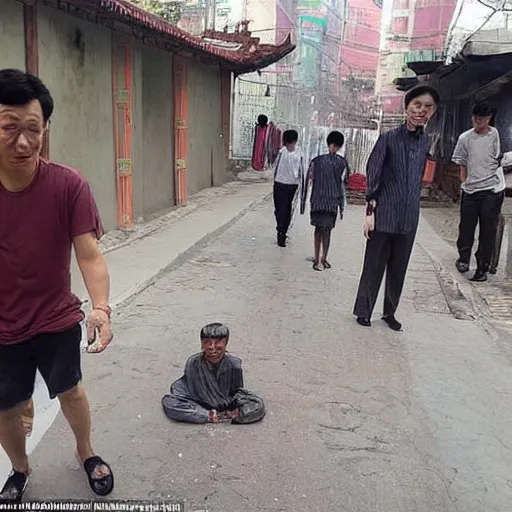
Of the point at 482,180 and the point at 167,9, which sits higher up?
the point at 167,9

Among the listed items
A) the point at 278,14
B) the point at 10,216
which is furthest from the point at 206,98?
the point at 10,216

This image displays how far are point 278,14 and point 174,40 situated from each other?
12.4 meters

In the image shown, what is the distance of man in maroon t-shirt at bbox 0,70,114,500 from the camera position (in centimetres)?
229

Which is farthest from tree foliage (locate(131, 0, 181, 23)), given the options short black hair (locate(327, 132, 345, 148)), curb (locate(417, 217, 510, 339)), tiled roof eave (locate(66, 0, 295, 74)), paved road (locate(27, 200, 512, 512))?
paved road (locate(27, 200, 512, 512))

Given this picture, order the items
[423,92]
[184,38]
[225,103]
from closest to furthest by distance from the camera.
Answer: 1. [423,92]
2. [184,38]
3. [225,103]

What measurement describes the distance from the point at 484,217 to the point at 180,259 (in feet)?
11.7

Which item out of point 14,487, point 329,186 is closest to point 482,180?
point 329,186

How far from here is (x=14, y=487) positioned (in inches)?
107

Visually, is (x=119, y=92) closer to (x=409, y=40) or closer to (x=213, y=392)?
(x=213, y=392)

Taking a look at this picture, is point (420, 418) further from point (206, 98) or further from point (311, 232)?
point (206, 98)

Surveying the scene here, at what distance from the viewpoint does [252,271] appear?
7324 millimetres

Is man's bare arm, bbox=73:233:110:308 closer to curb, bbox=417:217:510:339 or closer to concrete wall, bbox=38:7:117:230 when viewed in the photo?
curb, bbox=417:217:510:339

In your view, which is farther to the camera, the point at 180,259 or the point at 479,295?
the point at 180,259

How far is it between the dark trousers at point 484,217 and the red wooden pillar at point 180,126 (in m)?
5.95
